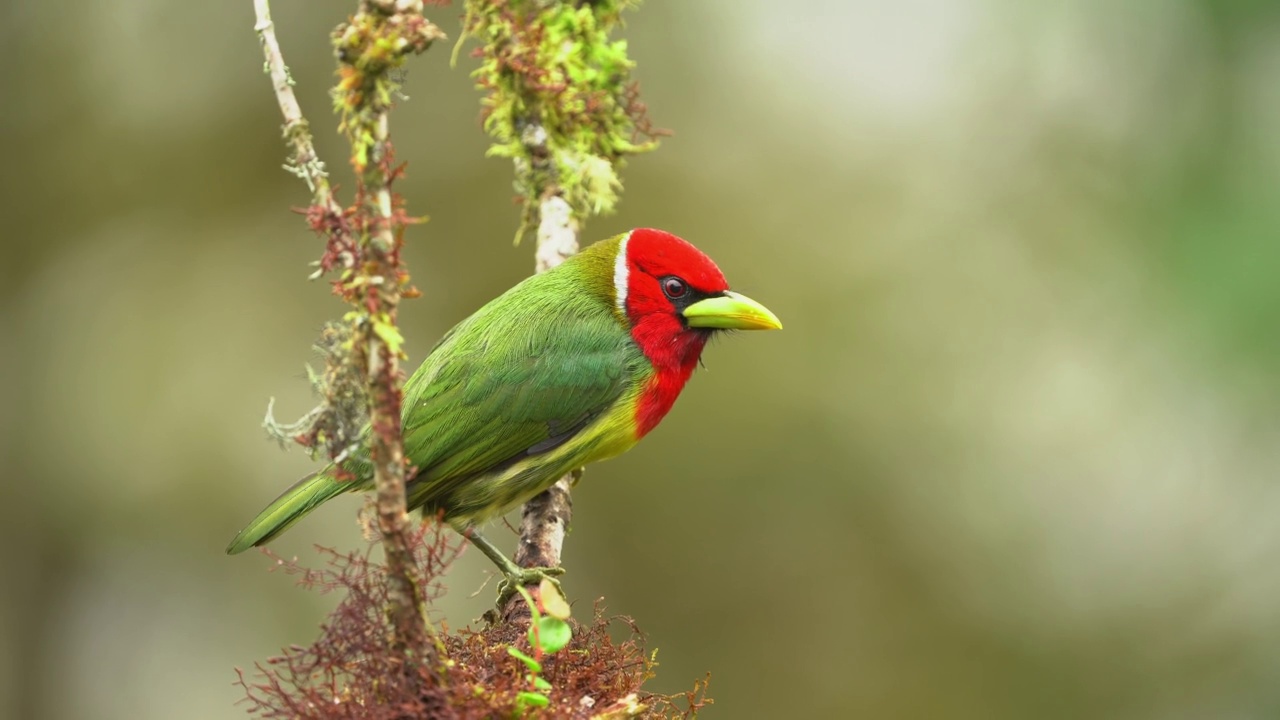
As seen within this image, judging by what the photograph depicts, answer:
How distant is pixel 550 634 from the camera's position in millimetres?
2178

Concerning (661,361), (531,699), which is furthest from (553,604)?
(661,361)

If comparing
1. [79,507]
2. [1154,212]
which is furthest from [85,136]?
[1154,212]

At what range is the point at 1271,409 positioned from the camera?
5320 mm

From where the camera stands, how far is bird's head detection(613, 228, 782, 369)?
331cm

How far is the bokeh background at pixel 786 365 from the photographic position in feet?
18.5

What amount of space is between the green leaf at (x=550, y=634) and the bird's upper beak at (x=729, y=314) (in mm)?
1306

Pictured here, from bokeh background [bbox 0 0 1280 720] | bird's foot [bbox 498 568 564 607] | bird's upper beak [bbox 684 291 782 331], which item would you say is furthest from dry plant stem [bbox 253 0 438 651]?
bokeh background [bbox 0 0 1280 720]

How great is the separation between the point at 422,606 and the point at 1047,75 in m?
5.29

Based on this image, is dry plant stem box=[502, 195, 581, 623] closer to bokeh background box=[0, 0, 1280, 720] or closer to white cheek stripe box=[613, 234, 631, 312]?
white cheek stripe box=[613, 234, 631, 312]

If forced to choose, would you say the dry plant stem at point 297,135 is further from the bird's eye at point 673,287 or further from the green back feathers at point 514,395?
the bird's eye at point 673,287

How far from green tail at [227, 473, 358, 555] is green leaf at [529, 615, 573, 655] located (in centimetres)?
82

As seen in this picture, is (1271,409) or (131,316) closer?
(1271,409)

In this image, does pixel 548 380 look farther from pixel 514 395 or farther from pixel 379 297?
pixel 379 297

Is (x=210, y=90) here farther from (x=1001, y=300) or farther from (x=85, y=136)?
(x=1001, y=300)
